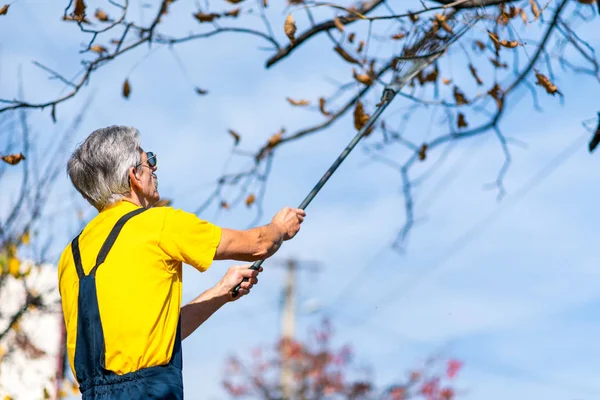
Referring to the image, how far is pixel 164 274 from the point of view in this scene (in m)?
3.07

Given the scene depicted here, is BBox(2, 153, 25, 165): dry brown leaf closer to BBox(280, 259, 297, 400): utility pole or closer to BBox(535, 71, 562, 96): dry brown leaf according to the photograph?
BBox(535, 71, 562, 96): dry brown leaf

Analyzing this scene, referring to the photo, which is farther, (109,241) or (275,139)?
(275,139)

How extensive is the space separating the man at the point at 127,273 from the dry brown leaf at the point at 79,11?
1743mm

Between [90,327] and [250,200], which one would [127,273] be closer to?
[90,327]

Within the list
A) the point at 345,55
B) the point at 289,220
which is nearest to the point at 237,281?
the point at 289,220

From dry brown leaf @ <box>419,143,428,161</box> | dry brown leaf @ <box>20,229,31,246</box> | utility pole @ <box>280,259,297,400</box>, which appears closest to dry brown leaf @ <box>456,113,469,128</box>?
dry brown leaf @ <box>419,143,428,161</box>

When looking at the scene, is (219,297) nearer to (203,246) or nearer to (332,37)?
(203,246)

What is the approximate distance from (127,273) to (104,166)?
17.6 inches

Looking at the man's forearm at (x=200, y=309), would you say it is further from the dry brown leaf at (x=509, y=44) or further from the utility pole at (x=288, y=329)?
the utility pole at (x=288, y=329)

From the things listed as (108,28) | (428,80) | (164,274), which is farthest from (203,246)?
(428,80)

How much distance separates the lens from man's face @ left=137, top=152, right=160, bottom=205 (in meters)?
3.33

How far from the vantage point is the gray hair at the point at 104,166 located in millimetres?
3256

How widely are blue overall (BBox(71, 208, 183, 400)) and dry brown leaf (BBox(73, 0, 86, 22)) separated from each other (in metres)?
2.07

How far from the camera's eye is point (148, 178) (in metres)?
3.37
